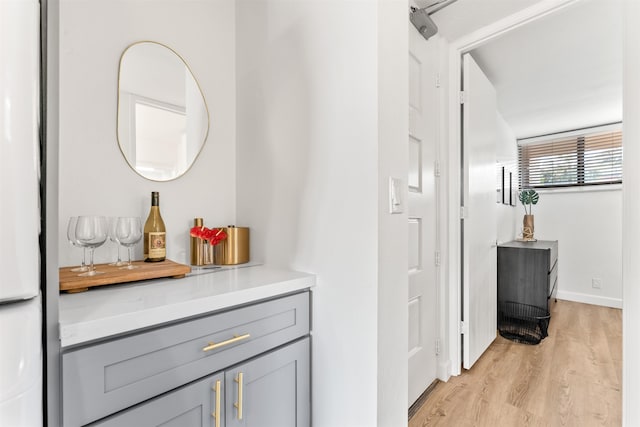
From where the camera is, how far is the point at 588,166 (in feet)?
13.5

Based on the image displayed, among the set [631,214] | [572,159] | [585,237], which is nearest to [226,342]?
[631,214]

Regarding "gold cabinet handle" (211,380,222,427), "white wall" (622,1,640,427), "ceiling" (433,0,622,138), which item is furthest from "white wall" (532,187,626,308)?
"gold cabinet handle" (211,380,222,427)

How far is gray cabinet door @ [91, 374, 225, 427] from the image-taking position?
0.74 meters

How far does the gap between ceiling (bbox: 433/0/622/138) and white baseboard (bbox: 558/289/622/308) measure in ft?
7.35

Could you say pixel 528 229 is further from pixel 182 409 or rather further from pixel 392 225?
pixel 182 409

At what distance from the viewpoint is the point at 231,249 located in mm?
1394

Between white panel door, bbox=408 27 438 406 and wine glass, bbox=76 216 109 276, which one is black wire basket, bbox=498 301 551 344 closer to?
white panel door, bbox=408 27 438 406

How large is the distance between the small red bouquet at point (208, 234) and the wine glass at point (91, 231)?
1.20 feet

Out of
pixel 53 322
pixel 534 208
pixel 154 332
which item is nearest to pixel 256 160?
pixel 154 332

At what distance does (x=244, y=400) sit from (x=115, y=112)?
1.15m

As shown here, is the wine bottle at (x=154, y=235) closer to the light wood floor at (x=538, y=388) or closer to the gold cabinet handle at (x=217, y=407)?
the gold cabinet handle at (x=217, y=407)

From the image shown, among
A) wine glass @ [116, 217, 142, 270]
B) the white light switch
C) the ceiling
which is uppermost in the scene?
the ceiling

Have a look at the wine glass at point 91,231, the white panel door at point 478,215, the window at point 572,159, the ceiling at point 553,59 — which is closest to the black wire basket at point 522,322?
the white panel door at point 478,215

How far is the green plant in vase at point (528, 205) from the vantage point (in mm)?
3935
